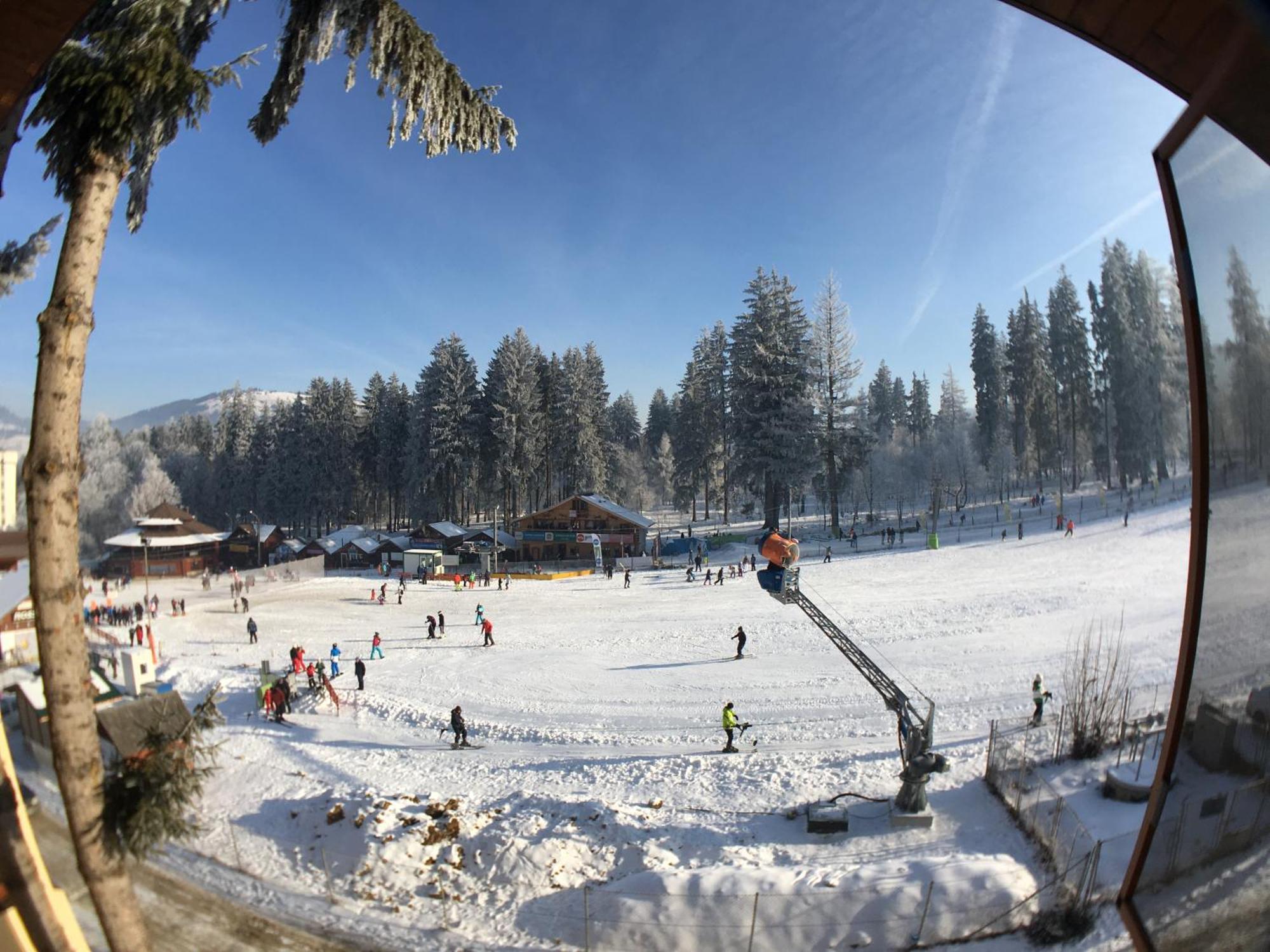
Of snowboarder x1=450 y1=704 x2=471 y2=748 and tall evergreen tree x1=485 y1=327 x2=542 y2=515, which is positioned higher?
tall evergreen tree x1=485 y1=327 x2=542 y2=515

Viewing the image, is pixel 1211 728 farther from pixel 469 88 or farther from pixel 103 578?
pixel 103 578

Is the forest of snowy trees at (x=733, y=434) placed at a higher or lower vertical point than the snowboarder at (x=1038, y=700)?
higher

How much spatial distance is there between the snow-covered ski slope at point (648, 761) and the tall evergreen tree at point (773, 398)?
15879 mm

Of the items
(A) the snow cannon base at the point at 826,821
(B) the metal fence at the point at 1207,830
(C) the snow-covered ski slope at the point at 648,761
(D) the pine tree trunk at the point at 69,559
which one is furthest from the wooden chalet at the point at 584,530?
(B) the metal fence at the point at 1207,830

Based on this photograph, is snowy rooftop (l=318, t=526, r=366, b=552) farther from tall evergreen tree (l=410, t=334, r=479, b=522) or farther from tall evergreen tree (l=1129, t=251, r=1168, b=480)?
tall evergreen tree (l=1129, t=251, r=1168, b=480)

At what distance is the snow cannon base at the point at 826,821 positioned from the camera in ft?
30.2

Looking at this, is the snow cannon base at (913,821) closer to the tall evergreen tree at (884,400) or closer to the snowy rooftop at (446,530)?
the snowy rooftop at (446,530)

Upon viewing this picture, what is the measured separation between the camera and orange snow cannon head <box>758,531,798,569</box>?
10.4m

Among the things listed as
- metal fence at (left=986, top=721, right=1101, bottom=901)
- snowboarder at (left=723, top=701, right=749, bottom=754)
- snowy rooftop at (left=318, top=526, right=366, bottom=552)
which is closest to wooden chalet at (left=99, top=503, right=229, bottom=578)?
snowy rooftop at (left=318, top=526, right=366, bottom=552)

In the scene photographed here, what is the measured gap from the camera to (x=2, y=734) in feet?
13.3

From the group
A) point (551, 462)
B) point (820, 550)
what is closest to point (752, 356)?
point (820, 550)

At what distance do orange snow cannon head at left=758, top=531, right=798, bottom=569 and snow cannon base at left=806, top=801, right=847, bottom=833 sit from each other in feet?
12.4

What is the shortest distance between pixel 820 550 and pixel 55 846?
36.3 metres

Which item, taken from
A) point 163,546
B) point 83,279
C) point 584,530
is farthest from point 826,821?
point 584,530
